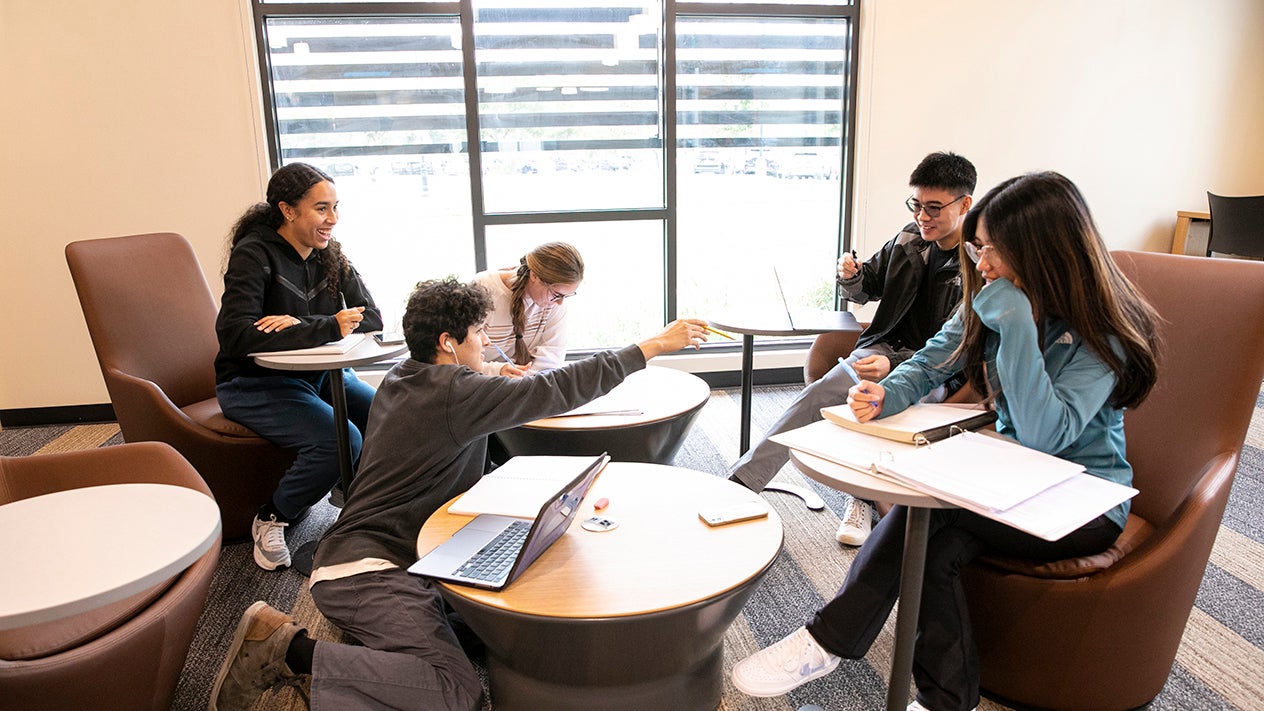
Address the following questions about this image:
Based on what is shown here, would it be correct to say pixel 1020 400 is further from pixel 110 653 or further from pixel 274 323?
pixel 274 323

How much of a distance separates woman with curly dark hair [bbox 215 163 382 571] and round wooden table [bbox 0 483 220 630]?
1073 mm

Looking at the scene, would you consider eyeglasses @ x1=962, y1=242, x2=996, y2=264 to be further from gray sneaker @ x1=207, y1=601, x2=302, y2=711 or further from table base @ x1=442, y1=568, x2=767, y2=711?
gray sneaker @ x1=207, y1=601, x2=302, y2=711

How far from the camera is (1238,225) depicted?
4.13 meters

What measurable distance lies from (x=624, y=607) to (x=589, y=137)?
125 inches

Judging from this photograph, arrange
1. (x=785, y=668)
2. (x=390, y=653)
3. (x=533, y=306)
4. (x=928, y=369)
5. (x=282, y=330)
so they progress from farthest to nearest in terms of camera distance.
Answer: (x=533, y=306) < (x=282, y=330) < (x=928, y=369) < (x=785, y=668) < (x=390, y=653)

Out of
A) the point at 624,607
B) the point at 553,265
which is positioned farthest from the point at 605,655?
the point at 553,265

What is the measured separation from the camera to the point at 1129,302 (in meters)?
1.57

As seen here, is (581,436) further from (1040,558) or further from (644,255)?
(644,255)

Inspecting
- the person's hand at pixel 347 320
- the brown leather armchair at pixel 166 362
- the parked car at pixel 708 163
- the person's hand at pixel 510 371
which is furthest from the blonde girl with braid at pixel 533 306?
the parked car at pixel 708 163

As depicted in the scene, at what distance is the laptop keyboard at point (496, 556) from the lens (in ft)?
4.78

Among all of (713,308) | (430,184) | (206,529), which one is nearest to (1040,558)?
(206,529)

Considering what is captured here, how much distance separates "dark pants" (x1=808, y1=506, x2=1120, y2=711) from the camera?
1600 millimetres

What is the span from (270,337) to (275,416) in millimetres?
312

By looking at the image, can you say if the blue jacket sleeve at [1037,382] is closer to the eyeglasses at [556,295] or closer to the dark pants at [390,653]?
the dark pants at [390,653]
